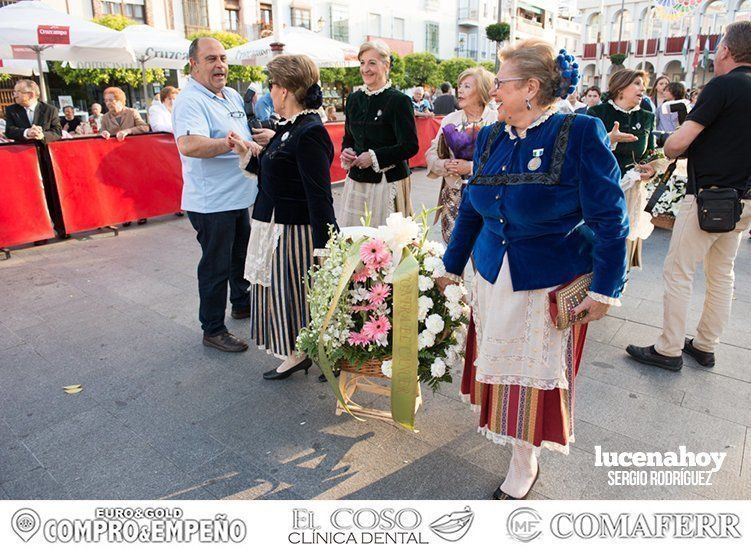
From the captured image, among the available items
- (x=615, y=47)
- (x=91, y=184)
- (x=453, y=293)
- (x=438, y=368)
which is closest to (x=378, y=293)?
(x=453, y=293)

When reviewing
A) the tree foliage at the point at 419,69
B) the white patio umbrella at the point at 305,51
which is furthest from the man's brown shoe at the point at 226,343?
the tree foliage at the point at 419,69

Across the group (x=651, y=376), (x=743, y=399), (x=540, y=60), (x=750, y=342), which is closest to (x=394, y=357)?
(x=540, y=60)

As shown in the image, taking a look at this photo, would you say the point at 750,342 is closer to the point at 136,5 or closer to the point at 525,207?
the point at 525,207

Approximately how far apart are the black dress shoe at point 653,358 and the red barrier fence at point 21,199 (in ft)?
21.9

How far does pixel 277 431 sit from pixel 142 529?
910mm

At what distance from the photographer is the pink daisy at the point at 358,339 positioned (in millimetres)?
2604

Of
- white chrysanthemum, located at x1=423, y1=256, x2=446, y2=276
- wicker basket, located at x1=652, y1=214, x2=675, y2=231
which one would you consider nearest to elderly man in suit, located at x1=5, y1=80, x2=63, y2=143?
white chrysanthemum, located at x1=423, y1=256, x2=446, y2=276

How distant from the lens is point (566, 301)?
6.84 feet

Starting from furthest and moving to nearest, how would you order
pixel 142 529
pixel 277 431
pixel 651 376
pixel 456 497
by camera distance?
pixel 651 376 < pixel 277 431 < pixel 456 497 < pixel 142 529

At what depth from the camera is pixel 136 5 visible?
2855 cm

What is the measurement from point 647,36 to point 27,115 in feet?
172

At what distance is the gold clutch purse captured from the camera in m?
2.08

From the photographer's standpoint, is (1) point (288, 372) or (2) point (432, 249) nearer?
(2) point (432, 249)

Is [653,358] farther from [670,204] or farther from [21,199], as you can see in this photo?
[21,199]
